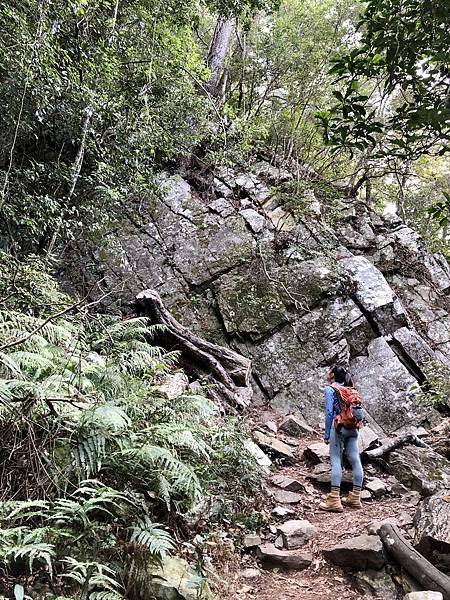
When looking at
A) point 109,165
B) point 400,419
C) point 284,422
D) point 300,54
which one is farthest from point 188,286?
point 300,54

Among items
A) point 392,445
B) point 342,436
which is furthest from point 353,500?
point 392,445

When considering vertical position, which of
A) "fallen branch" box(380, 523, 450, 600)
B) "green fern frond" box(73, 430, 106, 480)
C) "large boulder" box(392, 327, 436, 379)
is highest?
"large boulder" box(392, 327, 436, 379)

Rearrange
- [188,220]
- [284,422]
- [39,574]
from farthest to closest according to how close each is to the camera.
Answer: [188,220] < [284,422] < [39,574]

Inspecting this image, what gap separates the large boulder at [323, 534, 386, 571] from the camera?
3.89 meters

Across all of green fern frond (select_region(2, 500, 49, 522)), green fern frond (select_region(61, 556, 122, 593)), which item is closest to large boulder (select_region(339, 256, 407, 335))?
green fern frond (select_region(61, 556, 122, 593))

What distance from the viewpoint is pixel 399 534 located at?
13.1 feet

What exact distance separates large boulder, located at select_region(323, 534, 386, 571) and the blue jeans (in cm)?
148

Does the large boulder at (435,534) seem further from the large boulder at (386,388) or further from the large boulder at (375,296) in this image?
the large boulder at (375,296)

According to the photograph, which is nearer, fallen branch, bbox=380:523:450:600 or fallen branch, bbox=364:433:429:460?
fallen branch, bbox=380:523:450:600

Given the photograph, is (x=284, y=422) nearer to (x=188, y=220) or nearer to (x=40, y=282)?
(x=40, y=282)

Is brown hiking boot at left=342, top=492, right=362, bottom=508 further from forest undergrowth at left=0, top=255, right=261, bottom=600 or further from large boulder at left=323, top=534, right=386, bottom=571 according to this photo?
forest undergrowth at left=0, top=255, right=261, bottom=600

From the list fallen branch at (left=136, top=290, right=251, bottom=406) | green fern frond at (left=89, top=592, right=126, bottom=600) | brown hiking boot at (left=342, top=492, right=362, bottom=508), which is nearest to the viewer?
green fern frond at (left=89, top=592, right=126, bottom=600)

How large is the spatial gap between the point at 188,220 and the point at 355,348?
562 cm

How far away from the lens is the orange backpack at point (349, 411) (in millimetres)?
5645
